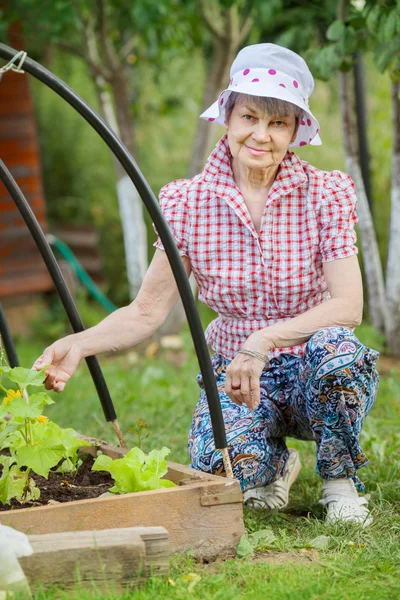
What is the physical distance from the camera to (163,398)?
4512 mm

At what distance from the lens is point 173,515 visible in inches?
86.7

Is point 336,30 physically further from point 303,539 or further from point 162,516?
point 162,516

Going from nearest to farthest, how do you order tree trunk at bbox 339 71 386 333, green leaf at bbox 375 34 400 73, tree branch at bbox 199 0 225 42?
green leaf at bbox 375 34 400 73 < tree trunk at bbox 339 71 386 333 < tree branch at bbox 199 0 225 42

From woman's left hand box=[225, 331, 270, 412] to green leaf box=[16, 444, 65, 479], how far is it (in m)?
0.50

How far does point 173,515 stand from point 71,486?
0.41 metres

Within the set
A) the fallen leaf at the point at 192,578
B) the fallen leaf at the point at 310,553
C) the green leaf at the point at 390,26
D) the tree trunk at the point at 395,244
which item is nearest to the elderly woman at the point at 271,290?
the fallen leaf at the point at 310,553

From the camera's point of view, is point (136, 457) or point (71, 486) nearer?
point (136, 457)

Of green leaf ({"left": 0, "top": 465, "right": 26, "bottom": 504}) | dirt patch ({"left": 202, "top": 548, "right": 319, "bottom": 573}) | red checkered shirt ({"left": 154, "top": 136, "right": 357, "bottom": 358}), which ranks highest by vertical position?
red checkered shirt ({"left": 154, "top": 136, "right": 357, "bottom": 358})

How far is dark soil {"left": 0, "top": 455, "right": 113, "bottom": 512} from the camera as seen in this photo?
2352 millimetres

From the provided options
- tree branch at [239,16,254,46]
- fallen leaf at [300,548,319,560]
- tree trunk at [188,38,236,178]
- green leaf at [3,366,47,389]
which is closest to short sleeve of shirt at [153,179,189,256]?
green leaf at [3,366,47,389]

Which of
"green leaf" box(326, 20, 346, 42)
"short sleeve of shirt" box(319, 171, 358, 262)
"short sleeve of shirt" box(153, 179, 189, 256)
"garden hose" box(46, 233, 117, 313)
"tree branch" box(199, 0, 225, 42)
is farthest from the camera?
"garden hose" box(46, 233, 117, 313)

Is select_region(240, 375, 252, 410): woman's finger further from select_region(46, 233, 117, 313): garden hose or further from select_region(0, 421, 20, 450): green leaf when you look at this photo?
select_region(46, 233, 117, 313): garden hose

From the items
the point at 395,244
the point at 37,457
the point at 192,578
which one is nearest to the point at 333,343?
the point at 192,578

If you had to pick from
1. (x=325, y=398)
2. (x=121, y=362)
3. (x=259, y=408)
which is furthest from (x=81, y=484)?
(x=121, y=362)
